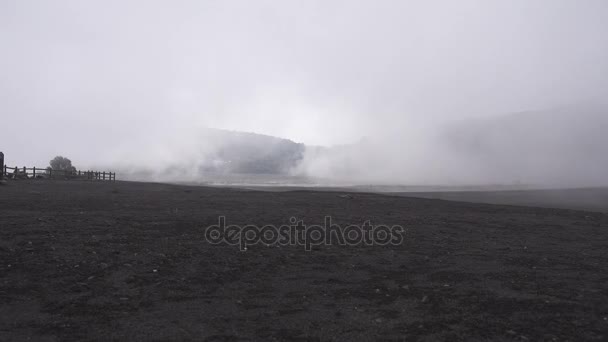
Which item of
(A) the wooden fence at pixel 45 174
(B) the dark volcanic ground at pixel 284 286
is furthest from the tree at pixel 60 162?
(B) the dark volcanic ground at pixel 284 286

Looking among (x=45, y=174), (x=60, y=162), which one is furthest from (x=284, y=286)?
(x=60, y=162)

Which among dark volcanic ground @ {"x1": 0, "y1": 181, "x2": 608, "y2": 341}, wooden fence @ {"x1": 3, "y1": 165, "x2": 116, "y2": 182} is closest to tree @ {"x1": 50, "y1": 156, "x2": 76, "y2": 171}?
wooden fence @ {"x1": 3, "y1": 165, "x2": 116, "y2": 182}

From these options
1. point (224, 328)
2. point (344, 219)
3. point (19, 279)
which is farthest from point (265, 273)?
point (344, 219)

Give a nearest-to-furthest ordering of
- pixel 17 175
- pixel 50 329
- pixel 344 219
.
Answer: pixel 50 329 < pixel 344 219 < pixel 17 175

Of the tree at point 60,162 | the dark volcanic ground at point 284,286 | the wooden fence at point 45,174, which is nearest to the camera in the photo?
the dark volcanic ground at point 284,286

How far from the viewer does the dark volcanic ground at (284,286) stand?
5.75 m

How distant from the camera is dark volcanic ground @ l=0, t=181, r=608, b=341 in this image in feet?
18.9

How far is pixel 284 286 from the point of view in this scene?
7.84 metres

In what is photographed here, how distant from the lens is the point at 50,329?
5.57m

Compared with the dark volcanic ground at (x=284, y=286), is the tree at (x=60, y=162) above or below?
above

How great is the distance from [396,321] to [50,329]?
442 centimetres

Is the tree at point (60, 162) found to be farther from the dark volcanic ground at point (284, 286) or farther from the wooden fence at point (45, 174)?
the dark volcanic ground at point (284, 286)

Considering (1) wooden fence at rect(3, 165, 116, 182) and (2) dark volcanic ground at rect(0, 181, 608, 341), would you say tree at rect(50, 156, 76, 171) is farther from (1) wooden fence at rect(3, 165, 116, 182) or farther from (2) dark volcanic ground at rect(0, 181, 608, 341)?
(2) dark volcanic ground at rect(0, 181, 608, 341)

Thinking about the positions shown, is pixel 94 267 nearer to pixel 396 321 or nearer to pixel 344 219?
pixel 396 321
